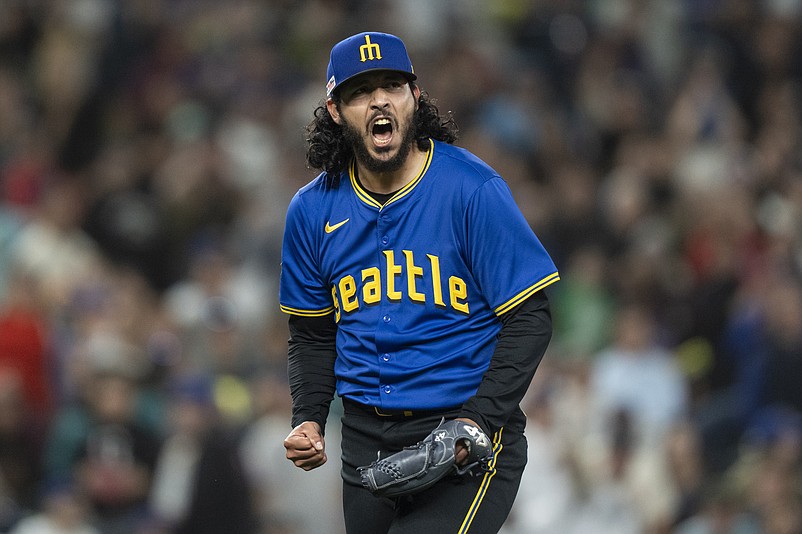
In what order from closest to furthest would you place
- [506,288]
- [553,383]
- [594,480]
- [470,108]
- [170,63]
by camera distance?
[506,288]
[594,480]
[553,383]
[470,108]
[170,63]

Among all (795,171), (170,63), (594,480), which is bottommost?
(594,480)

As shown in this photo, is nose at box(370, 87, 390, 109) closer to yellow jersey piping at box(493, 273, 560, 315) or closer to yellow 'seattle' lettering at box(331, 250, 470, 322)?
yellow 'seattle' lettering at box(331, 250, 470, 322)

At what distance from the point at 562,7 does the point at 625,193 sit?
300 cm

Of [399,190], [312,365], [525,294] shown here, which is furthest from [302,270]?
[525,294]

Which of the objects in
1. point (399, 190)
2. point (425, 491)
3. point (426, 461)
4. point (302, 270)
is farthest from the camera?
point (302, 270)

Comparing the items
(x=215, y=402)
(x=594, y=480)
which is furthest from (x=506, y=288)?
(x=215, y=402)

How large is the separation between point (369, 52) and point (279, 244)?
6.05 meters

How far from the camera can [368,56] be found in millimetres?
4312

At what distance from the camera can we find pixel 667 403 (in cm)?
908

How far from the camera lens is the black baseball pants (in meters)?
4.30

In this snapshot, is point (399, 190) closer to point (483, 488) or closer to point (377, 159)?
point (377, 159)

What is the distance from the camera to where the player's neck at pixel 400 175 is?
447cm

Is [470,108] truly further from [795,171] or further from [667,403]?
[667,403]

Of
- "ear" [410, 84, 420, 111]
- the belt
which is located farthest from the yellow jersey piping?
"ear" [410, 84, 420, 111]
